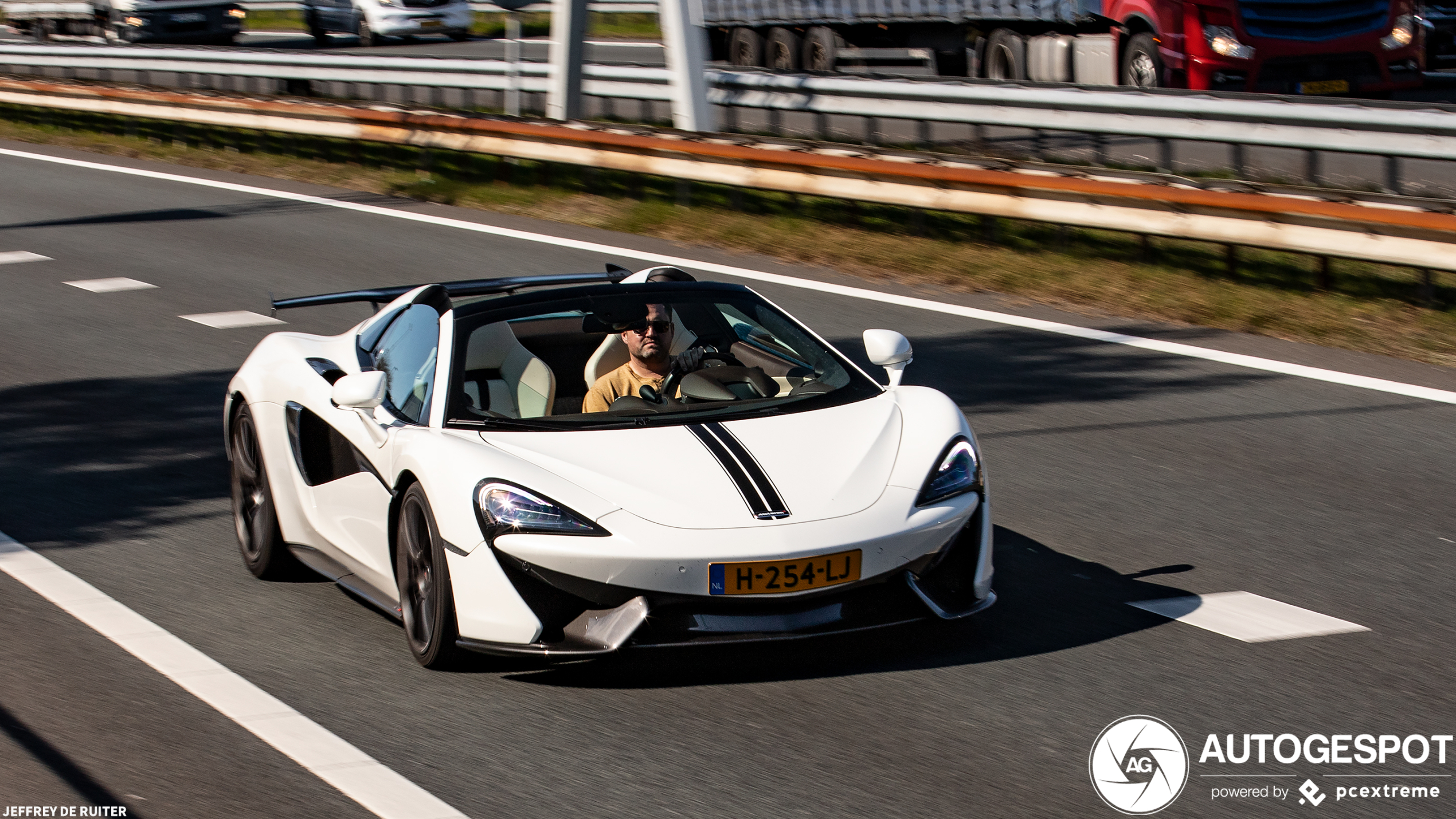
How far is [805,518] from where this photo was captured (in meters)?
5.51

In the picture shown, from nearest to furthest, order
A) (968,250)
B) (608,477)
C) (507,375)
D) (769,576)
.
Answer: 1. (769,576)
2. (608,477)
3. (507,375)
4. (968,250)

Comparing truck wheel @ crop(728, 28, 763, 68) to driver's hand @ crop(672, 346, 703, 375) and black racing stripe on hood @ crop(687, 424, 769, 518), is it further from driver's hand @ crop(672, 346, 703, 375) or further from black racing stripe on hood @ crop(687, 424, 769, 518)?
black racing stripe on hood @ crop(687, 424, 769, 518)

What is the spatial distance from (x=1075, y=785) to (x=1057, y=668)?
927 mm

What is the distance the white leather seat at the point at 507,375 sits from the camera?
20.9 feet

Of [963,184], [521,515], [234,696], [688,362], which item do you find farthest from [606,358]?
[963,184]

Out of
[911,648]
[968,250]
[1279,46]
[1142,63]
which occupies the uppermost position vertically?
[1279,46]

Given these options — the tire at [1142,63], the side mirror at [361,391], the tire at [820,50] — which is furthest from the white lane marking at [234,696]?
the tire at [820,50]

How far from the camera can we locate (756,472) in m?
5.70

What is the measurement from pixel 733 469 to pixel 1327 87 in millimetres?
16404

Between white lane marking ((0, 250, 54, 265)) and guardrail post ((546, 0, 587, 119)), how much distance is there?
6.27 meters

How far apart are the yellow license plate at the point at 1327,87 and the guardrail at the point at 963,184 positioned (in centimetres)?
616

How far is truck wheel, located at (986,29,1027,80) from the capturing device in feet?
78.1

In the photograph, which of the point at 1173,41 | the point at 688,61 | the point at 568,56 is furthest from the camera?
the point at 568,56

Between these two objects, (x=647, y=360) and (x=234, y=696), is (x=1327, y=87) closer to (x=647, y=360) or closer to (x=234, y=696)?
(x=647, y=360)
